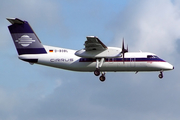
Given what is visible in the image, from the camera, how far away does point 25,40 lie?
37562 mm

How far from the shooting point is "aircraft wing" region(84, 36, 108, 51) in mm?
33656

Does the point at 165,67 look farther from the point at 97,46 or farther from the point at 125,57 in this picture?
the point at 97,46

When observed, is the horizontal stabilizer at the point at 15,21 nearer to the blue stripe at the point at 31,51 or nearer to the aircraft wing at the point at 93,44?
the blue stripe at the point at 31,51

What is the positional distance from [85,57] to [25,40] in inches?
294

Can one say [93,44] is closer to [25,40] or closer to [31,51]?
[31,51]

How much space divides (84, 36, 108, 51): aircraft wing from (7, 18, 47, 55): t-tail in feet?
18.5

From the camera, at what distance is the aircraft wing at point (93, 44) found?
110 feet

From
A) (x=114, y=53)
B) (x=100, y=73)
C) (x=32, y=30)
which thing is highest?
(x=32, y=30)

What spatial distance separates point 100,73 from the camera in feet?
120

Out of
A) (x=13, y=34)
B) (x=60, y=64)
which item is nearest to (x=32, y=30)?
(x=13, y=34)

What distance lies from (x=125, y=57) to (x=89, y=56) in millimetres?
3979

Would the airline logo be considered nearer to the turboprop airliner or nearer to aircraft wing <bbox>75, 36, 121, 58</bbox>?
the turboprop airliner

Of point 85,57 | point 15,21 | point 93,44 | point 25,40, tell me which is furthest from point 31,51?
point 93,44

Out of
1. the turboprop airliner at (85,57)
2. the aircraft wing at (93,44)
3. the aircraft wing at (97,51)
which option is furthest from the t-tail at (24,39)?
the aircraft wing at (93,44)
